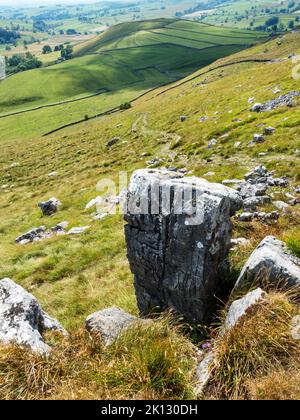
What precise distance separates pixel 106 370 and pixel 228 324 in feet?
8.53

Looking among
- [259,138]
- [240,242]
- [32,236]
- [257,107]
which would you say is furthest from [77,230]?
[257,107]

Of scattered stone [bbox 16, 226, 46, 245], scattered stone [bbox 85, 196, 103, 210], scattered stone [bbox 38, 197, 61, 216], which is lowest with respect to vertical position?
scattered stone [bbox 38, 197, 61, 216]

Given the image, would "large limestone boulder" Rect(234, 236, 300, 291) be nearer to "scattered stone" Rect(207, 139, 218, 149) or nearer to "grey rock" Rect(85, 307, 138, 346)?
"grey rock" Rect(85, 307, 138, 346)

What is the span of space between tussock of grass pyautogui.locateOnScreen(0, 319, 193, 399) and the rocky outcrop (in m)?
0.21

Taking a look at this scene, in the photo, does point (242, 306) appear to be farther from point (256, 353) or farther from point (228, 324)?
point (256, 353)

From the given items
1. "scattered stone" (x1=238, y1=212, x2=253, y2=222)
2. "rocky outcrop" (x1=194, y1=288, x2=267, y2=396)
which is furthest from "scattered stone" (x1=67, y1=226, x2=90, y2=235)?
"rocky outcrop" (x1=194, y1=288, x2=267, y2=396)

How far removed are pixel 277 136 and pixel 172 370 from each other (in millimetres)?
22185

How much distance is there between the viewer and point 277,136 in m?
24.9

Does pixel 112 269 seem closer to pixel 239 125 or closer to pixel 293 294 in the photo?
pixel 293 294

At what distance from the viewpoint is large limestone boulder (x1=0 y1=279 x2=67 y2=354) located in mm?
7631

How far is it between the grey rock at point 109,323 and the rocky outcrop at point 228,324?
1821mm

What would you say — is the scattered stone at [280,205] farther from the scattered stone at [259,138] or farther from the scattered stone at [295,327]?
the scattered stone at [259,138]

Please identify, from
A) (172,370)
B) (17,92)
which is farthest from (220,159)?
(17,92)

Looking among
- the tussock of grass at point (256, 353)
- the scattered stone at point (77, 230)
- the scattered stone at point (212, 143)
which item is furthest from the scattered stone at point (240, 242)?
the scattered stone at point (212, 143)
